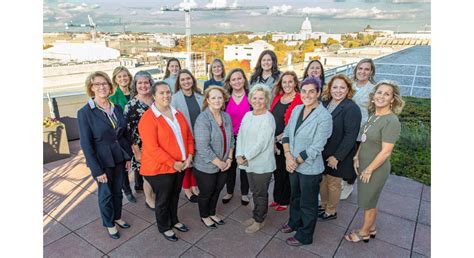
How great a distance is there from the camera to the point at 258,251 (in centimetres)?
262

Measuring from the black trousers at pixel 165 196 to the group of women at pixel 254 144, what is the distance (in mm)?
12

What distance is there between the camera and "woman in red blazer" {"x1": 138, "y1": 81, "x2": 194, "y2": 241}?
240 centimetres

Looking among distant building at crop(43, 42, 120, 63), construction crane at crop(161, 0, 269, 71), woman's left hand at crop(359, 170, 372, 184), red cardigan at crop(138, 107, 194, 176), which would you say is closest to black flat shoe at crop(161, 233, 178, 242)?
red cardigan at crop(138, 107, 194, 176)

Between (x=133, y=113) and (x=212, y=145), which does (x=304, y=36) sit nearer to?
(x=133, y=113)

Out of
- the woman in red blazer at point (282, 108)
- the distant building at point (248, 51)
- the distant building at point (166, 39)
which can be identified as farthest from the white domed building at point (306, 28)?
the woman in red blazer at point (282, 108)

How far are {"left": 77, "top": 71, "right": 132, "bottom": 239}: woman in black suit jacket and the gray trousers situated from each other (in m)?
1.35

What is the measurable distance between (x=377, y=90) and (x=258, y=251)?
196 centimetres

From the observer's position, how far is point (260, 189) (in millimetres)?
2680

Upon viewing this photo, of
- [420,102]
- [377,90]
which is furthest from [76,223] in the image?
[420,102]

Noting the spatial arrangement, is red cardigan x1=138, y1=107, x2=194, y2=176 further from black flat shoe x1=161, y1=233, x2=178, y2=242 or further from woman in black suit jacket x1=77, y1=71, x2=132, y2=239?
black flat shoe x1=161, y1=233, x2=178, y2=242

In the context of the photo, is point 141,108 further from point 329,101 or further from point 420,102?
point 420,102

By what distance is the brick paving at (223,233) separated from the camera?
103 inches

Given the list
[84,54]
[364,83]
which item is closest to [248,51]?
[84,54]
